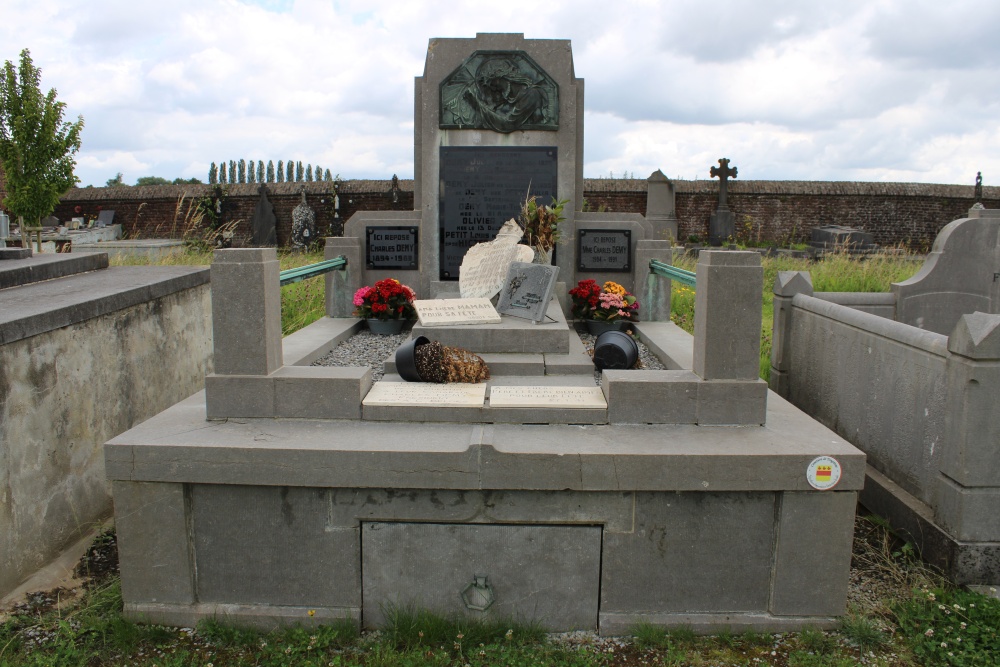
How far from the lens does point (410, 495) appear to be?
3.46 m

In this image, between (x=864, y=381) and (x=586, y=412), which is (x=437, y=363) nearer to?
(x=586, y=412)

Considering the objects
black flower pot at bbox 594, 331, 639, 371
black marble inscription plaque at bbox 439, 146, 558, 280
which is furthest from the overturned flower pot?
black marble inscription plaque at bbox 439, 146, 558, 280

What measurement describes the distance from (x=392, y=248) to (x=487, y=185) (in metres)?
1.10

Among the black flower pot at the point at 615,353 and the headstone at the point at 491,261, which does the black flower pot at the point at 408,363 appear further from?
the headstone at the point at 491,261

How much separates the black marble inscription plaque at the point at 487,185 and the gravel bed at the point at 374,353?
1.12 meters

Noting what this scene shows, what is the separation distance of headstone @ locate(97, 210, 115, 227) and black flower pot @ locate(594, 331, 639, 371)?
2022 cm

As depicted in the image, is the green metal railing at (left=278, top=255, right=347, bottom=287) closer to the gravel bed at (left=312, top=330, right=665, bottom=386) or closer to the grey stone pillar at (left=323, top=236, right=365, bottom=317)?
the grey stone pillar at (left=323, top=236, right=365, bottom=317)

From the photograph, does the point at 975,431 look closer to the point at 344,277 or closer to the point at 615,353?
the point at 615,353

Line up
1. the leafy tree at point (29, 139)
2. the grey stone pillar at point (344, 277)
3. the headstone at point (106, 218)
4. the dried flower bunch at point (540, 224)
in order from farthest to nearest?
1. the headstone at point (106, 218)
2. the leafy tree at point (29, 139)
3. the grey stone pillar at point (344, 277)
4. the dried flower bunch at point (540, 224)

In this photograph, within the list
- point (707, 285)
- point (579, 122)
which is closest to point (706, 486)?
point (707, 285)

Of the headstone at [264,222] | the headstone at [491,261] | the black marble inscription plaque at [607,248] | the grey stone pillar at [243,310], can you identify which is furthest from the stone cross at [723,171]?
the grey stone pillar at [243,310]

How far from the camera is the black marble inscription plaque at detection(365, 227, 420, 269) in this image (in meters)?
7.06

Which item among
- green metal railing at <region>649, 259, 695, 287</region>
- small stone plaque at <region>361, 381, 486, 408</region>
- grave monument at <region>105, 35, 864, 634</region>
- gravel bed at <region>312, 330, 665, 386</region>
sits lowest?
grave monument at <region>105, 35, 864, 634</region>

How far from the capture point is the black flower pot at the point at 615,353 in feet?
15.5
